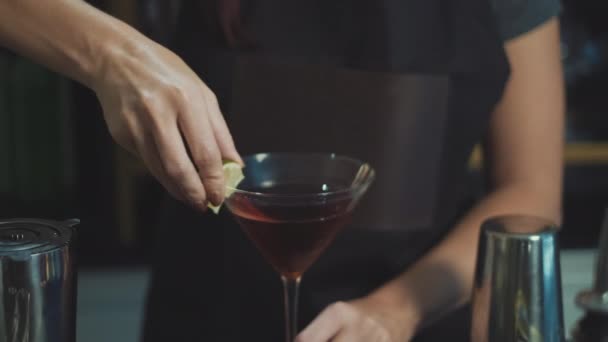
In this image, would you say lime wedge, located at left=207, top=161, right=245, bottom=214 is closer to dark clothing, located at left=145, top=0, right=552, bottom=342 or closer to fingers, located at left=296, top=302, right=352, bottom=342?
fingers, located at left=296, top=302, right=352, bottom=342

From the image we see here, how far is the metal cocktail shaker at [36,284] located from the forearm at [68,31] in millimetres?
156

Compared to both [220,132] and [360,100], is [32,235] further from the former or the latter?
[360,100]

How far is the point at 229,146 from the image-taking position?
30.1 inches

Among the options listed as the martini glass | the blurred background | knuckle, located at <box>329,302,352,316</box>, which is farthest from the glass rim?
the blurred background

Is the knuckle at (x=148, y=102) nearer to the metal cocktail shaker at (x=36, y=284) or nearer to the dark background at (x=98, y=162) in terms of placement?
the metal cocktail shaker at (x=36, y=284)

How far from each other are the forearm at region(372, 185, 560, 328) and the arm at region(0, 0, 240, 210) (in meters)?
0.32

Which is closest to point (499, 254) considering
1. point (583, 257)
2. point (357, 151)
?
point (357, 151)

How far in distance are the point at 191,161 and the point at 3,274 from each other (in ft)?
0.59

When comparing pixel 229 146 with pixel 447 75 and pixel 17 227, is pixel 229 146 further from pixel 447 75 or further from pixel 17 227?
pixel 447 75

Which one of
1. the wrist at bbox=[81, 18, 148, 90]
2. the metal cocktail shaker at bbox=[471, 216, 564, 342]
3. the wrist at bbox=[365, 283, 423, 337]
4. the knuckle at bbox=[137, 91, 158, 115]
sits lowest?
the wrist at bbox=[365, 283, 423, 337]

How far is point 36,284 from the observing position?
64cm

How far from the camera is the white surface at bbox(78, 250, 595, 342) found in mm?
1901

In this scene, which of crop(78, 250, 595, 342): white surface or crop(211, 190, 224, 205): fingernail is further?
crop(78, 250, 595, 342): white surface

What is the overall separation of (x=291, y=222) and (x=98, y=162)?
1162 mm
